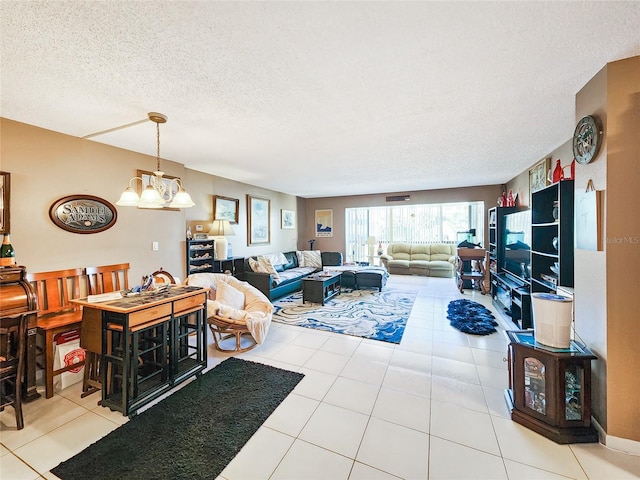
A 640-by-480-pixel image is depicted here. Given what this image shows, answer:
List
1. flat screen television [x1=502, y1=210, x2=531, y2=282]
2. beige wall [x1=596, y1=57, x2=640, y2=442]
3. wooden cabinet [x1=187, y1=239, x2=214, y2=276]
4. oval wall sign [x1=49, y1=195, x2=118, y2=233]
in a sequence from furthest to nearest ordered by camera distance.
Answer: wooden cabinet [x1=187, y1=239, x2=214, y2=276], flat screen television [x1=502, y1=210, x2=531, y2=282], oval wall sign [x1=49, y1=195, x2=118, y2=233], beige wall [x1=596, y1=57, x2=640, y2=442]

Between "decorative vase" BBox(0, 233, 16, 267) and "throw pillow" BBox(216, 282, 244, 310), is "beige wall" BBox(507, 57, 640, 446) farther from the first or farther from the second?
"decorative vase" BBox(0, 233, 16, 267)

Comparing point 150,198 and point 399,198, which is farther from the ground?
point 399,198

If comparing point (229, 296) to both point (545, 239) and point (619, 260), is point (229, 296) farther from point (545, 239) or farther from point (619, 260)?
point (545, 239)

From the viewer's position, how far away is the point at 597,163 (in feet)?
5.81

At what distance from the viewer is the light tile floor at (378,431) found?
4.91 ft

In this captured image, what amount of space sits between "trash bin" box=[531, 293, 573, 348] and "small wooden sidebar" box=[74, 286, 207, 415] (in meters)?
2.92

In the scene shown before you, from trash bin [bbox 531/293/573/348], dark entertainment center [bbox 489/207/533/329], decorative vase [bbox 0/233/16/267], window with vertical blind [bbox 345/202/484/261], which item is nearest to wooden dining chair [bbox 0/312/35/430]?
decorative vase [bbox 0/233/16/267]

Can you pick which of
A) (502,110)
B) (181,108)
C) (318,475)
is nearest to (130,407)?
(318,475)

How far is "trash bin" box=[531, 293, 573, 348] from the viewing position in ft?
5.87

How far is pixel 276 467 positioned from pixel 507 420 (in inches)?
66.3

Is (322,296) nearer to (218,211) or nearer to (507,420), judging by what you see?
(218,211)

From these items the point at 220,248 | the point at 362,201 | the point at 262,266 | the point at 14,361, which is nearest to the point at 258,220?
the point at 262,266

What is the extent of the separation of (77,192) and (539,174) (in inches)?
255

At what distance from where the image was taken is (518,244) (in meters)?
4.03
